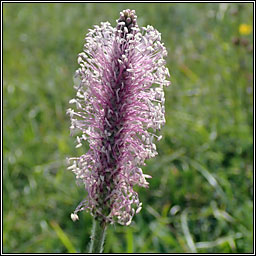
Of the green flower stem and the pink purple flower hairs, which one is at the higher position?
the pink purple flower hairs

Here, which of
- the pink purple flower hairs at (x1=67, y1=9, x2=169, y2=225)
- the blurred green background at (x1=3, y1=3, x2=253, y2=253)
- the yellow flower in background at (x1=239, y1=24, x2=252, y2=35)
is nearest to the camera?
the pink purple flower hairs at (x1=67, y1=9, x2=169, y2=225)

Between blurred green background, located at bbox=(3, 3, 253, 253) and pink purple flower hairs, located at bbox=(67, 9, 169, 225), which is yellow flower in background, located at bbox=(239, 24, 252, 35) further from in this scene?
pink purple flower hairs, located at bbox=(67, 9, 169, 225)

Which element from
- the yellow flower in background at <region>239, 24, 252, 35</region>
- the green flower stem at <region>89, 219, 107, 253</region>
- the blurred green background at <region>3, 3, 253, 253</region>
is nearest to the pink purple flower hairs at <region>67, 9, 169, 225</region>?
the green flower stem at <region>89, 219, 107, 253</region>

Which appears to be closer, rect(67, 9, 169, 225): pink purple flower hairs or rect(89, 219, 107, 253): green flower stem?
rect(67, 9, 169, 225): pink purple flower hairs

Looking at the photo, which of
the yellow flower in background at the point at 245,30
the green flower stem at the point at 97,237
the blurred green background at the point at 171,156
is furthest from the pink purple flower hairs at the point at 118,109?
the yellow flower in background at the point at 245,30

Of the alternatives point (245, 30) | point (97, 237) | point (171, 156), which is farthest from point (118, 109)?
point (245, 30)

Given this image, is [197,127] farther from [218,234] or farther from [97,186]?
[97,186]
